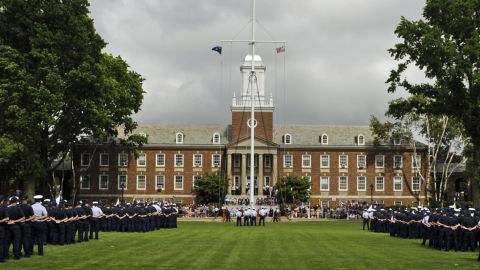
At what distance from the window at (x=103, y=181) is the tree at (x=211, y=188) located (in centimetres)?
1205

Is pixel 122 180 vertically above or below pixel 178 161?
below

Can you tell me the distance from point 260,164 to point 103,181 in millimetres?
19952

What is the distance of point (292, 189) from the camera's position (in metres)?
96.0

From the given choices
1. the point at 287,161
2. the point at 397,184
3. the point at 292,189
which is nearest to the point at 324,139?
the point at 287,161

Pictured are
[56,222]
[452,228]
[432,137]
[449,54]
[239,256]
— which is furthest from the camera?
[432,137]

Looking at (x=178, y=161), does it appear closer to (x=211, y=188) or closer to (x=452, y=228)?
(x=211, y=188)

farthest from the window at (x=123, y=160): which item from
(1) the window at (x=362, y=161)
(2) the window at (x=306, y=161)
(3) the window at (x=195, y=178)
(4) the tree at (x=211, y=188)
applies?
(1) the window at (x=362, y=161)

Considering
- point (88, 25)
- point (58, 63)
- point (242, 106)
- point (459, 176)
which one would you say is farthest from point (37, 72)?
point (459, 176)

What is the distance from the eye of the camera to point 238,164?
101375mm

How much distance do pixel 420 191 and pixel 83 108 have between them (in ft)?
191

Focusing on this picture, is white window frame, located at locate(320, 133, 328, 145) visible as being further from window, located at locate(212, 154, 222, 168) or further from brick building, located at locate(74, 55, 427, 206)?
window, located at locate(212, 154, 222, 168)

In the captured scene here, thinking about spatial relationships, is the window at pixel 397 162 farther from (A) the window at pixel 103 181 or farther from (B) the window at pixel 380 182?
(A) the window at pixel 103 181

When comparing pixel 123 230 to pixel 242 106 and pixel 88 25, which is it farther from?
pixel 242 106

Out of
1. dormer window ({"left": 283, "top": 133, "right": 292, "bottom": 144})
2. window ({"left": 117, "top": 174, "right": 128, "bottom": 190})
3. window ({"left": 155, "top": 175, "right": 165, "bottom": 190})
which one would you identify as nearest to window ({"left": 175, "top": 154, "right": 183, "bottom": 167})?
window ({"left": 155, "top": 175, "right": 165, "bottom": 190})
